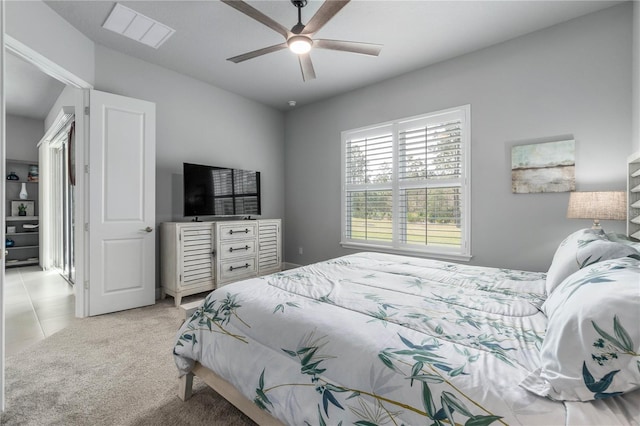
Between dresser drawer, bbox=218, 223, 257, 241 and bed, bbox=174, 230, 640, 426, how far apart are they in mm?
2082

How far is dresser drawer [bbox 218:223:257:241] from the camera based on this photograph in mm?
3699

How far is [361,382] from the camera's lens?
97 centimetres

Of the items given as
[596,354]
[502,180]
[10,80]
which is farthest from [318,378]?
[10,80]

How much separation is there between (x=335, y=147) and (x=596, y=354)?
404cm

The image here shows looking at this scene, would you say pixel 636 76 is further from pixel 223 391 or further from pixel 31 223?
pixel 31 223

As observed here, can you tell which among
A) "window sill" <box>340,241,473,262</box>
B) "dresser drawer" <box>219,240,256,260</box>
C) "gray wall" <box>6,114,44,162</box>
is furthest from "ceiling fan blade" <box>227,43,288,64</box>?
"gray wall" <box>6,114,44,162</box>

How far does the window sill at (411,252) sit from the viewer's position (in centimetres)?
338

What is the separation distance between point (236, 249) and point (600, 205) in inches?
145

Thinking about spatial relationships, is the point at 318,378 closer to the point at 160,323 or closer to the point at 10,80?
the point at 160,323

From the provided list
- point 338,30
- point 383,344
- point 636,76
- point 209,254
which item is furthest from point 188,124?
point 636,76

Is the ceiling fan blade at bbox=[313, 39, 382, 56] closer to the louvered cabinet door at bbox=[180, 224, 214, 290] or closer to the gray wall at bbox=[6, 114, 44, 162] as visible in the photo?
the louvered cabinet door at bbox=[180, 224, 214, 290]

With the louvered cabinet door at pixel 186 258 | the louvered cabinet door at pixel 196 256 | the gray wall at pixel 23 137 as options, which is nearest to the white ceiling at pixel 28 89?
the gray wall at pixel 23 137

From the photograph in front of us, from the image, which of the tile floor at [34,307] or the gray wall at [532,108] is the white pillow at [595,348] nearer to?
the gray wall at [532,108]

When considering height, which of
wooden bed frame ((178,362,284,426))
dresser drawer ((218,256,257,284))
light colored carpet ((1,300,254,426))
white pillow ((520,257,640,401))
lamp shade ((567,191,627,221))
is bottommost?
light colored carpet ((1,300,254,426))
